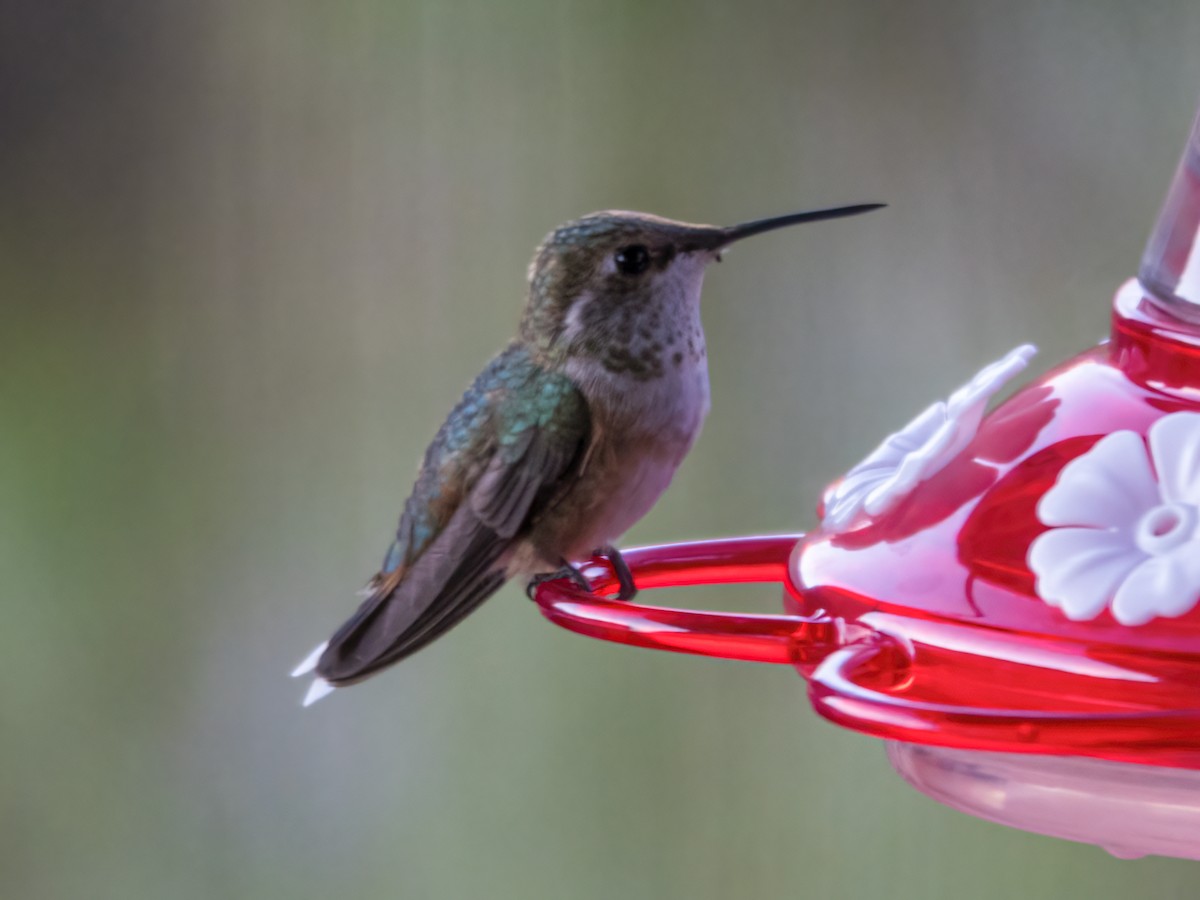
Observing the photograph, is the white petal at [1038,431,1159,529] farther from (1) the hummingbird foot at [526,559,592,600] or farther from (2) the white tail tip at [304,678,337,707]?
(2) the white tail tip at [304,678,337,707]

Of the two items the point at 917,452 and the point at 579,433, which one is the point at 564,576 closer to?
the point at 579,433

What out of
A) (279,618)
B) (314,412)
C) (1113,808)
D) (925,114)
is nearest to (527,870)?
(279,618)

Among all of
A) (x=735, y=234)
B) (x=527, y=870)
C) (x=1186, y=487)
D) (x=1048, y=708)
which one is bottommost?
(x=527, y=870)

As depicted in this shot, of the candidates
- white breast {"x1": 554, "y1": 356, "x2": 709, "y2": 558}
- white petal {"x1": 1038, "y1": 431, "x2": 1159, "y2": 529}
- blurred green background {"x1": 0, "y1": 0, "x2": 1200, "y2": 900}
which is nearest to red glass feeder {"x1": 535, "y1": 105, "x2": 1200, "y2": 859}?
white petal {"x1": 1038, "y1": 431, "x2": 1159, "y2": 529}

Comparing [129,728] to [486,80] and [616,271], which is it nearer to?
[486,80]

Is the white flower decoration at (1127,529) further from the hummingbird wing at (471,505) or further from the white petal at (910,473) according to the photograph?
the hummingbird wing at (471,505)

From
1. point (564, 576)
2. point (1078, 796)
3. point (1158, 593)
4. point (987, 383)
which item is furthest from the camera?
point (564, 576)

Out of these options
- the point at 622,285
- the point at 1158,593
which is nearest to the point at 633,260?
the point at 622,285
